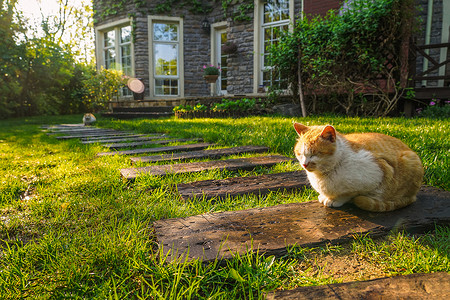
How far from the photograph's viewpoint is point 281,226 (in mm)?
A: 1383

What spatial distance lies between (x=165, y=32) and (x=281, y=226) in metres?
12.9

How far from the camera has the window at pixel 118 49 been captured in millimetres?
13125

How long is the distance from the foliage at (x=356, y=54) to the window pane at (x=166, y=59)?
6.92 meters

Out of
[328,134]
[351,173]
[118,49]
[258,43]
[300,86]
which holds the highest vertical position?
[118,49]

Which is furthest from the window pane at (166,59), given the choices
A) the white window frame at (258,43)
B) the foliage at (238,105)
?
the foliage at (238,105)

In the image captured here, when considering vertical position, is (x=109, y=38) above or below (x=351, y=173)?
above

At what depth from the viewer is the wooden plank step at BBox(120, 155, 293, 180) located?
2355mm

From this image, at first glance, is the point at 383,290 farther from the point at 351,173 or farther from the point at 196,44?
the point at 196,44

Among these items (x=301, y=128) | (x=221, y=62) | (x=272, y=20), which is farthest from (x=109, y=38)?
(x=301, y=128)

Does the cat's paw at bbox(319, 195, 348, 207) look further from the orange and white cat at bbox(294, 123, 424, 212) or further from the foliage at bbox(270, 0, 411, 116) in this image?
the foliage at bbox(270, 0, 411, 116)

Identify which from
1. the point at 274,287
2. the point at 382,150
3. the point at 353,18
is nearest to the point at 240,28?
the point at 353,18

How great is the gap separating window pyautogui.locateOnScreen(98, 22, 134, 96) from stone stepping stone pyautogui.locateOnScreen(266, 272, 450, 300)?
13.0m

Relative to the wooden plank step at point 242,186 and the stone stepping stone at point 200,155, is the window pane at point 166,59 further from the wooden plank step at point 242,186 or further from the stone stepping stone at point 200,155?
the wooden plank step at point 242,186

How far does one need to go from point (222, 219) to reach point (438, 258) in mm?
877
